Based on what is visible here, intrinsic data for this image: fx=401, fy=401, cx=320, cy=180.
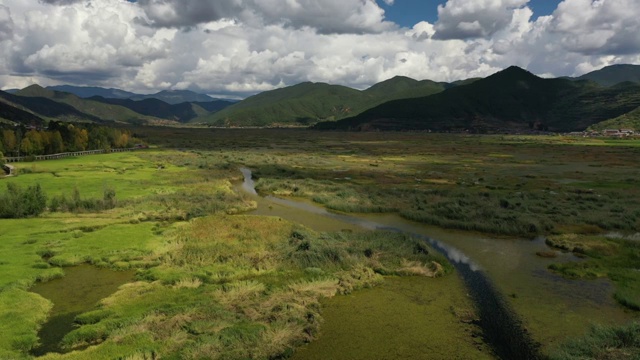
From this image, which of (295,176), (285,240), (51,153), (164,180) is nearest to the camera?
(285,240)

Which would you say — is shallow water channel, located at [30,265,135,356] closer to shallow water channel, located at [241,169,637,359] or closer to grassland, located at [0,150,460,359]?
grassland, located at [0,150,460,359]

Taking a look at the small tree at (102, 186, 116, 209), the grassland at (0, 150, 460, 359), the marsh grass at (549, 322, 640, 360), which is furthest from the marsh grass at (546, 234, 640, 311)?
the small tree at (102, 186, 116, 209)

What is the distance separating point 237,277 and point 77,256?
48.7ft

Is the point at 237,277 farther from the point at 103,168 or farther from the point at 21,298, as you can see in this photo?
the point at 103,168

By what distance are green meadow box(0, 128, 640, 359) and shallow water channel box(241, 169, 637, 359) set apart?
1262 millimetres

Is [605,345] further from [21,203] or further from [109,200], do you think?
[21,203]

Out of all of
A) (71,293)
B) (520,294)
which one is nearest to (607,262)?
(520,294)

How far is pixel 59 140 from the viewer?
420ft

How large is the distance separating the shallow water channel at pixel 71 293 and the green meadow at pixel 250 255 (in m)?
0.51

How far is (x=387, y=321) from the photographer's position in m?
24.6

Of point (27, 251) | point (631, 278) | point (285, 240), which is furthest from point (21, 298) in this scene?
point (631, 278)

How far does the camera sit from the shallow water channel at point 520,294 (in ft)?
75.2

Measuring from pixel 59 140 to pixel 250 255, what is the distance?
401 feet

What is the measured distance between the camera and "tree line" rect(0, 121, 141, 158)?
375 feet
